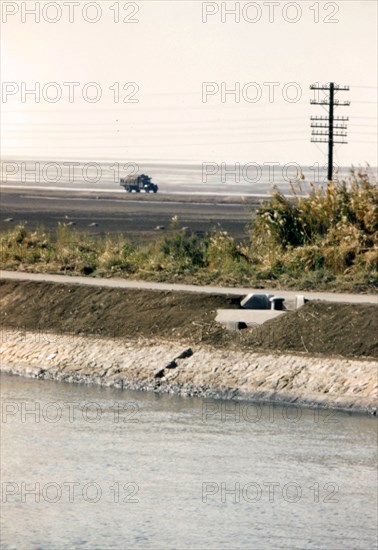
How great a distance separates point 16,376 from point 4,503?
1104 cm

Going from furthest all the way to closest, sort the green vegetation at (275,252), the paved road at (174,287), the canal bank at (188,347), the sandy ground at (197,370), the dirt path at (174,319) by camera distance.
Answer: the green vegetation at (275,252) < the paved road at (174,287) < the dirt path at (174,319) < the canal bank at (188,347) < the sandy ground at (197,370)

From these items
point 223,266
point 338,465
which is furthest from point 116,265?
point 338,465

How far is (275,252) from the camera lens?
127ft

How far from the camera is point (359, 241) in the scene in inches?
1469

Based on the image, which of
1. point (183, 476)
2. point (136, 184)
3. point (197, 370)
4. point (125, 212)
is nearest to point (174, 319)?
point (197, 370)

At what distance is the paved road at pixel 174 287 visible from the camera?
33.1 meters

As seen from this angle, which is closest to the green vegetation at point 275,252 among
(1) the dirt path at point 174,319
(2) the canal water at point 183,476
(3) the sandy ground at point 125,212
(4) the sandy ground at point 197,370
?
(1) the dirt path at point 174,319

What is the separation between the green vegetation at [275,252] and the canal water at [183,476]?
24.6 ft

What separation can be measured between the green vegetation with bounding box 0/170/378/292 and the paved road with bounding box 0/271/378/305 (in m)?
0.62

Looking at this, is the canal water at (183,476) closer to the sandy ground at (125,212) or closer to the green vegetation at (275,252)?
the green vegetation at (275,252)

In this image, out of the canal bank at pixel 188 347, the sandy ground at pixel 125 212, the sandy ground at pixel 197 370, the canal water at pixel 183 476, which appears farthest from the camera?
the sandy ground at pixel 125 212

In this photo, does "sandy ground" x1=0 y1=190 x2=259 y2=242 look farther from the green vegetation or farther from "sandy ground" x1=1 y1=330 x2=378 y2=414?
"sandy ground" x1=1 y1=330 x2=378 y2=414

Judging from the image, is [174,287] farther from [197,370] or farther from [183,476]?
[183,476]

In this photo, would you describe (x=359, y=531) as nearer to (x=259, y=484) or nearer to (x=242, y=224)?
(x=259, y=484)
